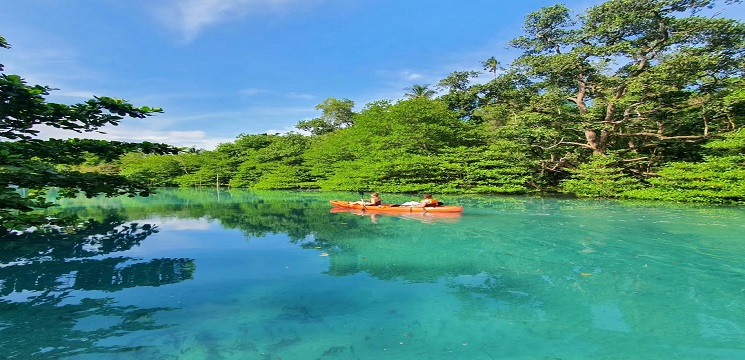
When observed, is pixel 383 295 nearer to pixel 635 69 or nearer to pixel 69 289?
pixel 69 289

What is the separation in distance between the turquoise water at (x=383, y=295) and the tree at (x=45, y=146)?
1452 mm

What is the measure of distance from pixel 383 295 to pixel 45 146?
15.7ft

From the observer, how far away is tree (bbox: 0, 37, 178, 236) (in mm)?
4043

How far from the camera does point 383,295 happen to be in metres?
5.07

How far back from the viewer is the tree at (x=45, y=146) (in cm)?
404

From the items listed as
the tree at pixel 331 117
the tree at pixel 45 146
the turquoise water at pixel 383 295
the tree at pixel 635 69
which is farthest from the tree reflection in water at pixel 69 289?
the tree at pixel 331 117

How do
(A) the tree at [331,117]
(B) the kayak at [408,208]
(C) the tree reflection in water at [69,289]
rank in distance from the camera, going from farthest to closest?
(A) the tree at [331,117]
(B) the kayak at [408,208]
(C) the tree reflection in water at [69,289]

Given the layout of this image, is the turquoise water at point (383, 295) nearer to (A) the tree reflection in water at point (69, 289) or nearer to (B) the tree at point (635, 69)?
(A) the tree reflection in water at point (69, 289)

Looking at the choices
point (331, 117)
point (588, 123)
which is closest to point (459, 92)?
point (588, 123)

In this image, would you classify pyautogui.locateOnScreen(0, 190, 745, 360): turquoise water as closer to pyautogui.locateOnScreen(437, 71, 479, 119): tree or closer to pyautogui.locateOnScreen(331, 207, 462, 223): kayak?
pyautogui.locateOnScreen(331, 207, 462, 223): kayak

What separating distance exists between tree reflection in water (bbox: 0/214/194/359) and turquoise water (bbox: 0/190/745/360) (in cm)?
3

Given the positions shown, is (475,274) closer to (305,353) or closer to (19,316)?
(305,353)

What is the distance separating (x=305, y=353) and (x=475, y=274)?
136 inches

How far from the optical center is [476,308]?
462cm
